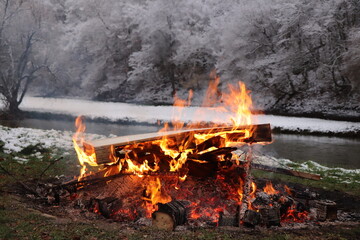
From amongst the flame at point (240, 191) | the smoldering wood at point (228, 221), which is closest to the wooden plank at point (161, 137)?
the flame at point (240, 191)

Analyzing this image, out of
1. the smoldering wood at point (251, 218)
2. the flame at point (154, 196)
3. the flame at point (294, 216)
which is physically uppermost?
the flame at point (154, 196)

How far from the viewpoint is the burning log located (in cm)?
479

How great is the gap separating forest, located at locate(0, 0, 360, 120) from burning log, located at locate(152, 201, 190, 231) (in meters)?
21.5

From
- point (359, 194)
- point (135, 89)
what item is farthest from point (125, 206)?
point (135, 89)

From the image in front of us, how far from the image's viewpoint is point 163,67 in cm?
3894

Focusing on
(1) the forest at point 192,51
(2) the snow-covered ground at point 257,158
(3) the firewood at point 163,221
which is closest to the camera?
(3) the firewood at point 163,221

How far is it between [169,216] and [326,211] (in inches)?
110

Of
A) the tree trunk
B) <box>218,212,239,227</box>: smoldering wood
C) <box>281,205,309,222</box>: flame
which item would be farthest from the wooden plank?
the tree trunk

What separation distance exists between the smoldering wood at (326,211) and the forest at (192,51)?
1962cm

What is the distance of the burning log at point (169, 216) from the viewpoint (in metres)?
4.79

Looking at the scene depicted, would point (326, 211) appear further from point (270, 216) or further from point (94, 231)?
point (94, 231)

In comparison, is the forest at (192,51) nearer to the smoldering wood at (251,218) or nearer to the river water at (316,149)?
the river water at (316,149)

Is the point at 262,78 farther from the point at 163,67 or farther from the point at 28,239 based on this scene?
the point at 28,239

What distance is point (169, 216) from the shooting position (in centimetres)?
480
